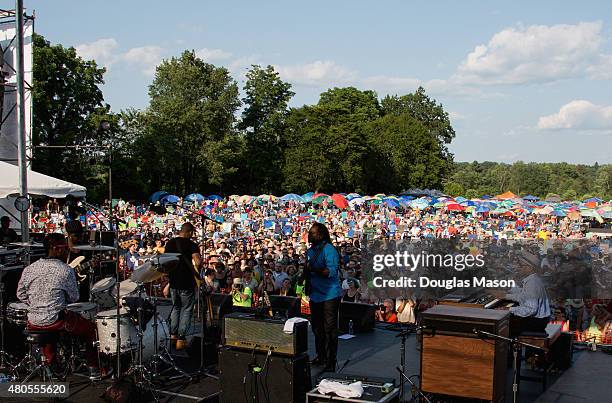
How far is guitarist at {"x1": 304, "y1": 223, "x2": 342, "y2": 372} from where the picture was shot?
602cm

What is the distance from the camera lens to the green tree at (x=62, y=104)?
30.1m

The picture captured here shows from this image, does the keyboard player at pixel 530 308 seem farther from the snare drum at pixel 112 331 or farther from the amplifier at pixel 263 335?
the snare drum at pixel 112 331

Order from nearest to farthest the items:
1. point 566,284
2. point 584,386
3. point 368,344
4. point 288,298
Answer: point 584,386, point 368,344, point 288,298, point 566,284

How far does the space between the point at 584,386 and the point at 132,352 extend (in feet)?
14.4

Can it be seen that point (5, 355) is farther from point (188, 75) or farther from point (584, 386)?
point (188, 75)

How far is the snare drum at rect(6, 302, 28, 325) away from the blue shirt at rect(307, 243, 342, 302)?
275 cm

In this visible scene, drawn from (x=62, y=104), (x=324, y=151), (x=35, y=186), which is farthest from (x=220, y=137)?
Answer: (x=35, y=186)

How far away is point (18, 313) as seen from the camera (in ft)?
19.2

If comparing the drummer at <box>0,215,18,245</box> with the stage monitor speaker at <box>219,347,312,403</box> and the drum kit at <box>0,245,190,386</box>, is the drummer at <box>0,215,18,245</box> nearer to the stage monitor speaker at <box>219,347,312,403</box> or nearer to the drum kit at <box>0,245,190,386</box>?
the drum kit at <box>0,245,190,386</box>

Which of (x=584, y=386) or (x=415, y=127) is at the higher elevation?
(x=415, y=127)

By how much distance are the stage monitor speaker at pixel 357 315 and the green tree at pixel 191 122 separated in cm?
3443

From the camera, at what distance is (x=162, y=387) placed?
5574 mm

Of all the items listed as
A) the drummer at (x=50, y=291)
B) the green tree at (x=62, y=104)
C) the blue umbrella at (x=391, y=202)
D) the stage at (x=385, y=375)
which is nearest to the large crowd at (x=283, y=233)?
the blue umbrella at (x=391, y=202)

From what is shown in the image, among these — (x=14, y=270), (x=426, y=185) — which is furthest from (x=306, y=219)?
(x=426, y=185)
